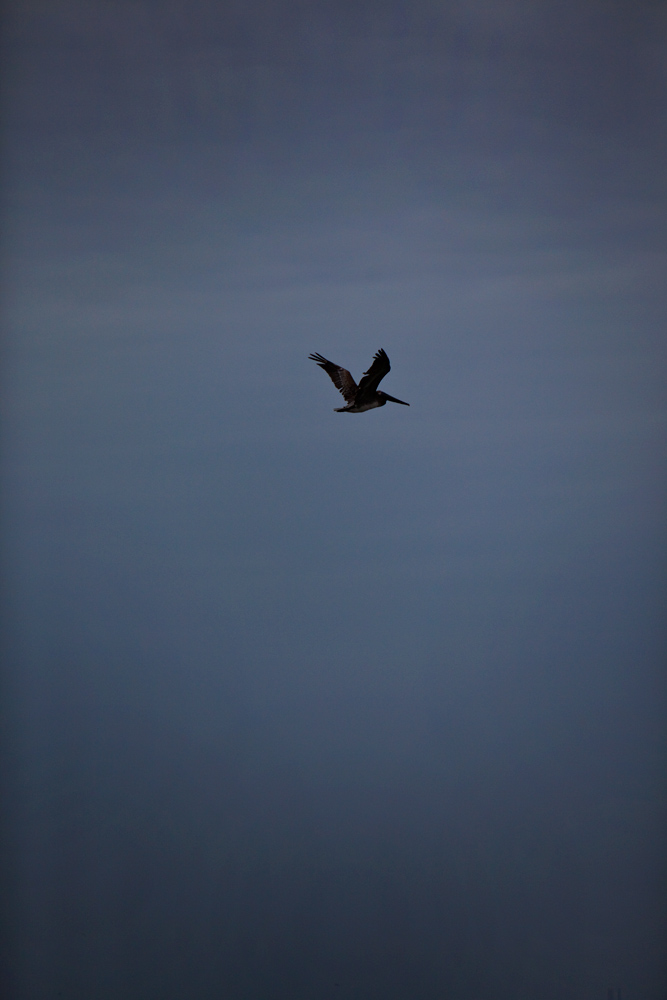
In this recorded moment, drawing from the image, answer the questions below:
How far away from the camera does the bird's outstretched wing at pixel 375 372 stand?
12.0 ft

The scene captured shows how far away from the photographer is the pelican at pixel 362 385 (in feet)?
12.3

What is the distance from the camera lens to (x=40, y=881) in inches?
220

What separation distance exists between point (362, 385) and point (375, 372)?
14cm

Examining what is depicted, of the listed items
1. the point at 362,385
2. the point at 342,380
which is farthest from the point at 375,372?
the point at 342,380

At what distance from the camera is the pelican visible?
147 inches

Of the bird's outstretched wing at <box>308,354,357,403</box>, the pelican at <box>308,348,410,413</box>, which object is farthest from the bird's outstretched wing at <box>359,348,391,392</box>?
the bird's outstretched wing at <box>308,354,357,403</box>

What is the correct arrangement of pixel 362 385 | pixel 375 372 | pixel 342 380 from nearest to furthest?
pixel 375 372, pixel 362 385, pixel 342 380

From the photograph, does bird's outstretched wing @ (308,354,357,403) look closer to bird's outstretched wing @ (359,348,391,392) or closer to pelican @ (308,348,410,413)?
pelican @ (308,348,410,413)

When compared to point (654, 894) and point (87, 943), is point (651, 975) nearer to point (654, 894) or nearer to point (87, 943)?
point (654, 894)

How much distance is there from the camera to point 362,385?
3.91 meters

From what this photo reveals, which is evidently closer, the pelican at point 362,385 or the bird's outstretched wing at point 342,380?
the pelican at point 362,385

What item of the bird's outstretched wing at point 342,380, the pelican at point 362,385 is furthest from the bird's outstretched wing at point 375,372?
the bird's outstretched wing at point 342,380

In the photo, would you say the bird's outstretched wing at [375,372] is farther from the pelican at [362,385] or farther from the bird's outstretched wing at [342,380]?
the bird's outstretched wing at [342,380]

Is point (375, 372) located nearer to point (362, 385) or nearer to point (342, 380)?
point (362, 385)
